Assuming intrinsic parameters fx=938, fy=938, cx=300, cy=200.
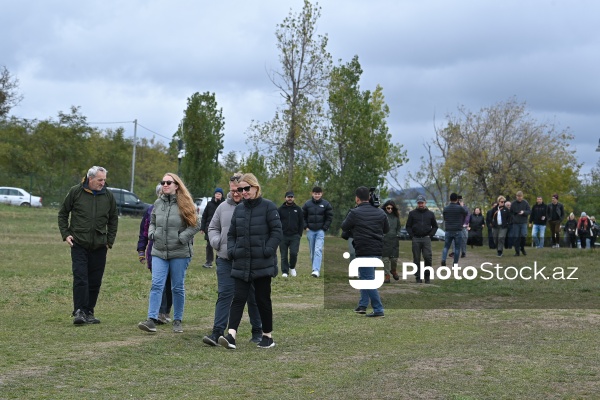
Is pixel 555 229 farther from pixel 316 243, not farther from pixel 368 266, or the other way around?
pixel 368 266

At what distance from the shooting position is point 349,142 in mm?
52125

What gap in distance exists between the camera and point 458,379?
826cm

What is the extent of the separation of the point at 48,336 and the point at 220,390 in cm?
391

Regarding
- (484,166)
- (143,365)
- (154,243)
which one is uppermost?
(484,166)

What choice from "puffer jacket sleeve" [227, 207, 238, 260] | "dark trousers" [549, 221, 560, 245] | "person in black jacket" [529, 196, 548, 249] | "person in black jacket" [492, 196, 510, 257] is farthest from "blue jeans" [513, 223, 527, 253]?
"puffer jacket sleeve" [227, 207, 238, 260]

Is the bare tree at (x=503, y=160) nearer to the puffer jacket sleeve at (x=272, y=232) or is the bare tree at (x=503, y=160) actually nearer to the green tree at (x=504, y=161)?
the green tree at (x=504, y=161)

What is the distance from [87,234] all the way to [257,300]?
9.14ft

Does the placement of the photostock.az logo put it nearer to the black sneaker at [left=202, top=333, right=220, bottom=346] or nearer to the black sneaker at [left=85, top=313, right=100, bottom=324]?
the black sneaker at [left=202, top=333, right=220, bottom=346]

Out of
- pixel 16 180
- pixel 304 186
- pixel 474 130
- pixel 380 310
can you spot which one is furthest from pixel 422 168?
pixel 380 310

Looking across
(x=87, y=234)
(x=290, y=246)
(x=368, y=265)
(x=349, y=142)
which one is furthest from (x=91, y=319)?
(x=349, y=142)

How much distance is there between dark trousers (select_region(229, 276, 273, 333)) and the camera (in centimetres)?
1030

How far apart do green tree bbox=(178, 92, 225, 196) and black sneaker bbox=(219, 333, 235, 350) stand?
46.3 meters

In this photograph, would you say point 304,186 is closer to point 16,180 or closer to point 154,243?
point 16,180

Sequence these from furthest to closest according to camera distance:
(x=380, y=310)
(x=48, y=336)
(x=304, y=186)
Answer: (x=304, y=186), (x=380, y=310), (x=48, y=336)
